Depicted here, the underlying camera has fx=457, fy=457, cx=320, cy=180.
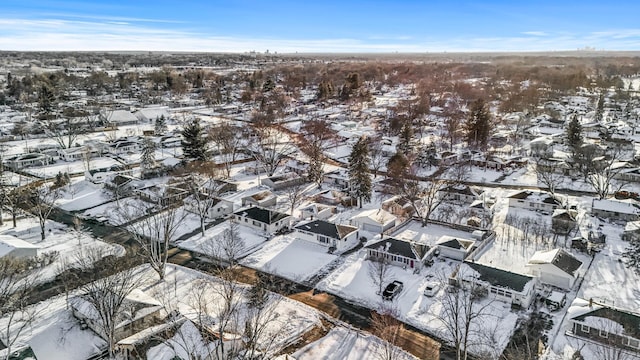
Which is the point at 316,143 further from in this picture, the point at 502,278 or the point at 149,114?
the point at 149,114

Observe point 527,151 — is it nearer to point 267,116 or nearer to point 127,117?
point 267,116

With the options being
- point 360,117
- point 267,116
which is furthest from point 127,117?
point 360,117

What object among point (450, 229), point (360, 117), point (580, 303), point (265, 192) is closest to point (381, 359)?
point (580, 303)

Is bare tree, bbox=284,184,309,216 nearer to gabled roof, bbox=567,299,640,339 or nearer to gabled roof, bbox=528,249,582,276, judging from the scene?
gabled roof, bbox=528,249,582,276

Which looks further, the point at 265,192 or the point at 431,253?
the point at 265,192

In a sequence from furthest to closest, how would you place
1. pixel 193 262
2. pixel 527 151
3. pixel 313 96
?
1. pixel 313 96
2. pixel 527 151
3. pixel 193 262

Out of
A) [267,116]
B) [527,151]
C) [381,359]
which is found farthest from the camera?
[267,116]

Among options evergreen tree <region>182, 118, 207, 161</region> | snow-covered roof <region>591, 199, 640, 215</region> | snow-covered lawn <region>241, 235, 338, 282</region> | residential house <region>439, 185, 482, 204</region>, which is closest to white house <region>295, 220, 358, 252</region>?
snow-covered lawn <region>241, 235, 338, 282</region>
